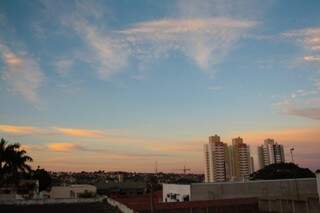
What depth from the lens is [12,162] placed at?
55.8m

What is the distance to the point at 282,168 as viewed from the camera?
103250mm

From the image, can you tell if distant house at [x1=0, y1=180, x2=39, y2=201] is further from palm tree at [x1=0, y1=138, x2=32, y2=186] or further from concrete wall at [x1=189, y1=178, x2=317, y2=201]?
concrete wall at [x1=189, y1=178, x2=317, y2=201]

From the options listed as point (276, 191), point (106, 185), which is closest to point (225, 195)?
point (276, 191)

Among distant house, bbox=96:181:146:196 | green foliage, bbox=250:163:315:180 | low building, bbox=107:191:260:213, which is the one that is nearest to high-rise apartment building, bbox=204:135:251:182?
distant house, bbox=96:181:146:196

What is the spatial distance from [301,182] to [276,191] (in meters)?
5.47

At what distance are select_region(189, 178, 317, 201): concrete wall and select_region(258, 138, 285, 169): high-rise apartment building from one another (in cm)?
9422

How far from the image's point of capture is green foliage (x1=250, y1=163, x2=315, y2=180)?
9588 cm

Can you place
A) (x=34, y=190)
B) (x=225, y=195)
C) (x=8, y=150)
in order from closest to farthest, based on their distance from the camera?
(x=8, y=150) → (x=225, y=195) → (x=34, y=190)

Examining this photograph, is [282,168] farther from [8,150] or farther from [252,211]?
[8,150]

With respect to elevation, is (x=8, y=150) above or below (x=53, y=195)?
above

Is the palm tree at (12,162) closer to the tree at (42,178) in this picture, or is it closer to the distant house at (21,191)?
the distant house at (21,191)

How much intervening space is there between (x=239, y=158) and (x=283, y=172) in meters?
68.3

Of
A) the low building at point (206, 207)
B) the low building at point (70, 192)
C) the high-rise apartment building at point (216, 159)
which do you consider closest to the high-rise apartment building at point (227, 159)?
the high-rise apartment building at point (216, 159)

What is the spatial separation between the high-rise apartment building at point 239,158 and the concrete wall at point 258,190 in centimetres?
9500
